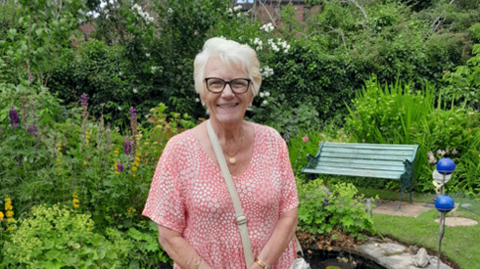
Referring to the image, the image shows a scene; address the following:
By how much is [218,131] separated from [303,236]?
2.40 m

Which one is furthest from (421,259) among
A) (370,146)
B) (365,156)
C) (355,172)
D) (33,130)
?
(33,130)

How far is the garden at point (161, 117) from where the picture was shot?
2.88 meters

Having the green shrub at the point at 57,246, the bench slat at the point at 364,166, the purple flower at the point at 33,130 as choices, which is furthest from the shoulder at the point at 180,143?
the bench slat at the point at 364,166

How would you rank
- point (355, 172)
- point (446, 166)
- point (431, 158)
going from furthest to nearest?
point (431, 158), point (355, 172), point (446, 166)

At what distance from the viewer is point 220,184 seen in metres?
1.68

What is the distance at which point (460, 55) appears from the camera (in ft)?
31.0

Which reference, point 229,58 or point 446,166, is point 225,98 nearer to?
point 229,58

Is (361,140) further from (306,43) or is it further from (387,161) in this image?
(306,43)

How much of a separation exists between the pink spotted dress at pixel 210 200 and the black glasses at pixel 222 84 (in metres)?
0.23

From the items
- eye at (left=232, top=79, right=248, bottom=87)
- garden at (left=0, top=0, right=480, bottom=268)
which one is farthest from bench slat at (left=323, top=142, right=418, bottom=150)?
eye at (left=232, top=79, right=248, bottom=87)

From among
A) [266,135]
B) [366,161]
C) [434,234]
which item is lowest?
[434,234]

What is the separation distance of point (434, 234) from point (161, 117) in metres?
2.84

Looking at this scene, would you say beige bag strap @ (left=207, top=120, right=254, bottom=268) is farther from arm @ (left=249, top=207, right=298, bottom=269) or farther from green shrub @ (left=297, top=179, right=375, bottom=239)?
green shrub @ (left=297, top=179, right=375, bottom=239)

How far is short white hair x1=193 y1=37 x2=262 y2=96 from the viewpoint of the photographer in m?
1.64
